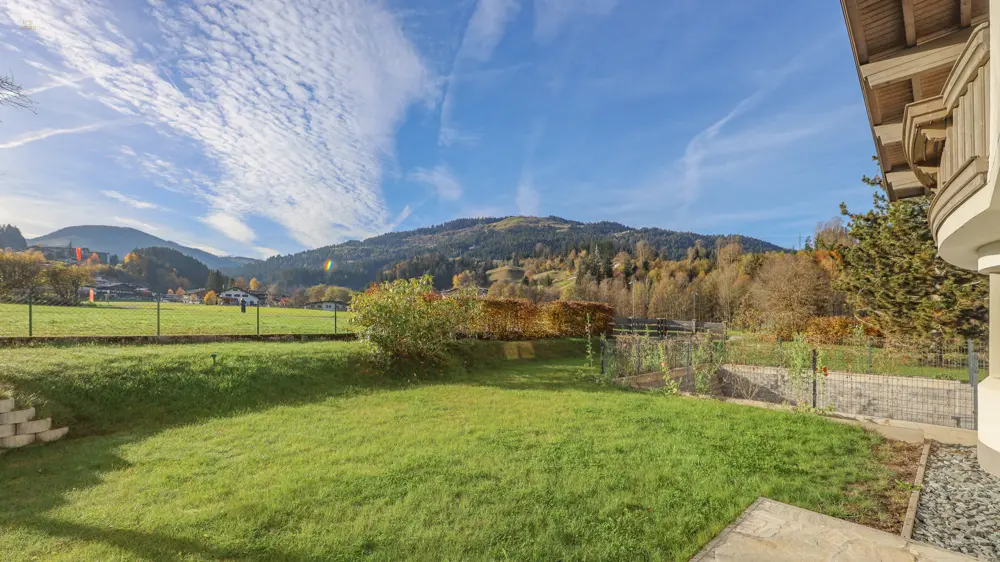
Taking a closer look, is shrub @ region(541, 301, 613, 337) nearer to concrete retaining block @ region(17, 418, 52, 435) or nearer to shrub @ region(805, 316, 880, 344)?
shrub @ region(805, 316, 880, 344)

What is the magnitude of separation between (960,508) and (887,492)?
19.5 inches

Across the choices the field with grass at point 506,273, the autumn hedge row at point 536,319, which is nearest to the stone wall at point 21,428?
the autumn hedge row at point 536,319

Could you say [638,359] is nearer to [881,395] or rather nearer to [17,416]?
[881,395]

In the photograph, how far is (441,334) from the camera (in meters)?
12.1

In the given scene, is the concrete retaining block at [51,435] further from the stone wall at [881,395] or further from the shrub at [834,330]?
the shrub at [834,330]

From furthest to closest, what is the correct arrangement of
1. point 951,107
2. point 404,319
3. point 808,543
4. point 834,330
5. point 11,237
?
point 11,237, point 834,330, point 404,319, point 808,543, point 951,107

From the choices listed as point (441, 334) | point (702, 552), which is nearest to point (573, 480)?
point (702, 552)

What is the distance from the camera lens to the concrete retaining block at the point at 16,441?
5.06 m

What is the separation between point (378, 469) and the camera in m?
Answer: 4.36

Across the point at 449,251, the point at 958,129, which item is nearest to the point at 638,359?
the point at 958,129

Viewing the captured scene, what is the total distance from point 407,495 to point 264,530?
113cm

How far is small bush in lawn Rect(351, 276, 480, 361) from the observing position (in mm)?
10844

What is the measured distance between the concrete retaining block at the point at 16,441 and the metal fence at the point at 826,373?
10439mm

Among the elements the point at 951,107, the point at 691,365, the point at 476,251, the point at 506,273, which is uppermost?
the point at 476,251
